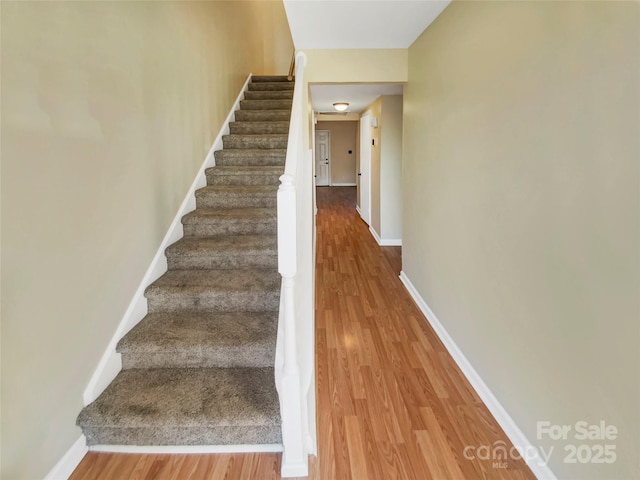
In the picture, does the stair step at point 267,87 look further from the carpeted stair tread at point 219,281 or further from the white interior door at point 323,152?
the white interior door at point 323,152

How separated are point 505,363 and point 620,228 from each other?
0.97 m

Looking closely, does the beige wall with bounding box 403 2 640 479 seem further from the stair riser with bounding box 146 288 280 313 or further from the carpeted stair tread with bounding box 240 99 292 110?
the carpeted stair tread with bounding box 240 99 292 110

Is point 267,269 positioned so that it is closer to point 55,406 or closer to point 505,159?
point 55,406

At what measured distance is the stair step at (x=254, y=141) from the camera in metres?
3.71

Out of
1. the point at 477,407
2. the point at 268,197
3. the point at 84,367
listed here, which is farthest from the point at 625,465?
the point at 268,197

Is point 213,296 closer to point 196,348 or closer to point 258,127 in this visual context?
point 196,348

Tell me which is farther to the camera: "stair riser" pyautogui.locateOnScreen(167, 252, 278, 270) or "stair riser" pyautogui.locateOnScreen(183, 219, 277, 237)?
"stair riser" pyautogui.locateOnScreen(183, 219, 277, 237)

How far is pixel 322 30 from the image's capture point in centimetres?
289

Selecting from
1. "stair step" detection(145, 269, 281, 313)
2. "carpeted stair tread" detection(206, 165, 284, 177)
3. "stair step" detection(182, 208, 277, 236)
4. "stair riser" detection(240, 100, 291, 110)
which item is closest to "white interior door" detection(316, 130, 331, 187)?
"stair riser" detection(240, 100, 291, 110)

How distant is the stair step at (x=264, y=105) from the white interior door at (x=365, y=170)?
215 cm

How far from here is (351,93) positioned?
4.94 metres

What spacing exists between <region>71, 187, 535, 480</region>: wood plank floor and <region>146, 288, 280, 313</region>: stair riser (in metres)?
0.57

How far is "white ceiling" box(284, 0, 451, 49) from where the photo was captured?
95.0 inches

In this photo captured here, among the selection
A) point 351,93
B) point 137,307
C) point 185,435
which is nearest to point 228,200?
point 137,307
